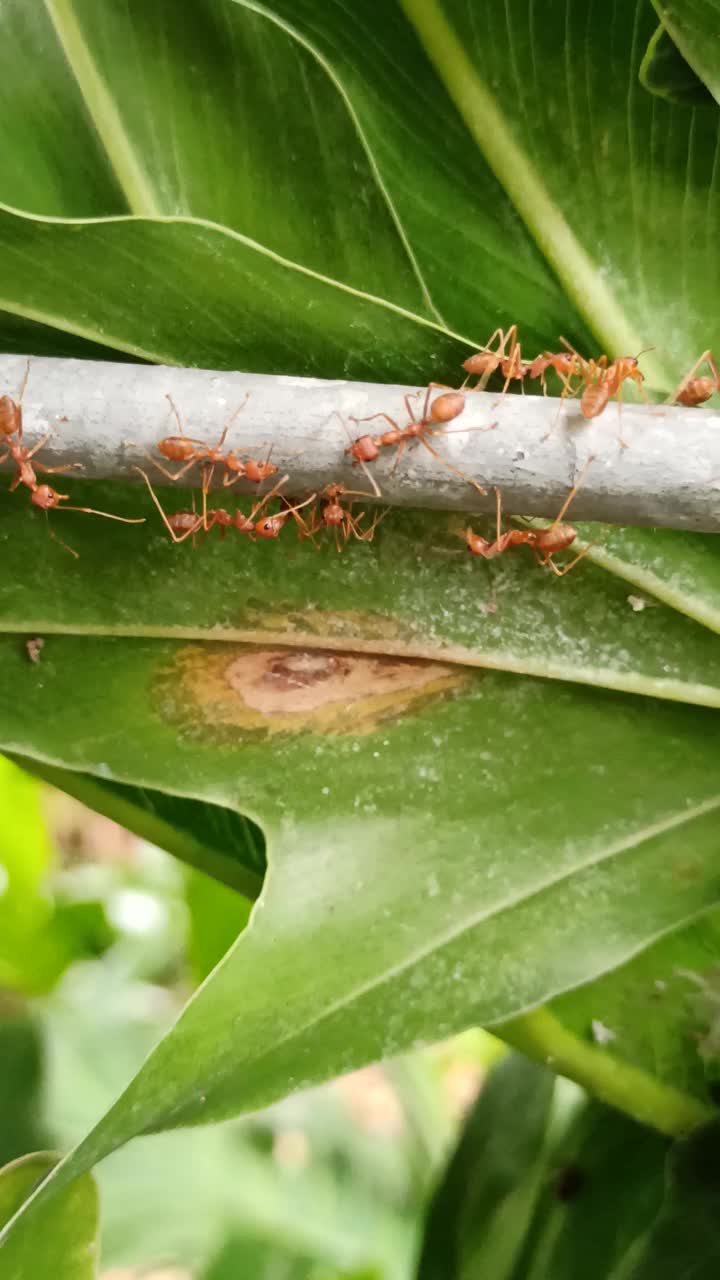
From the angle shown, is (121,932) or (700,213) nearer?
(700,213)

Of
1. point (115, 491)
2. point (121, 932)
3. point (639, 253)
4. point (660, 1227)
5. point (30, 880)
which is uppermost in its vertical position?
point (639, 253)

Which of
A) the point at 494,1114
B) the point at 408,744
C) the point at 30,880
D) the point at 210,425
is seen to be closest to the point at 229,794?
the point at 408,744

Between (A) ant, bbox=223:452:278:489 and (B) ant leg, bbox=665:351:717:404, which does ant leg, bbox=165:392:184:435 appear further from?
(B) ant leg, bbox=665:351:717:404

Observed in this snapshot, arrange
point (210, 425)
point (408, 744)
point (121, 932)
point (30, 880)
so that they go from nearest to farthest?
point (210, 425), point (408, 744), point (30, 880), point (121, 932)

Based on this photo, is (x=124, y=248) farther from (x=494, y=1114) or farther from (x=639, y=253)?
(x=494, y=1114)

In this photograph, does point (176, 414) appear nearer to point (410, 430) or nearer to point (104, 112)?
point (410, 430)
